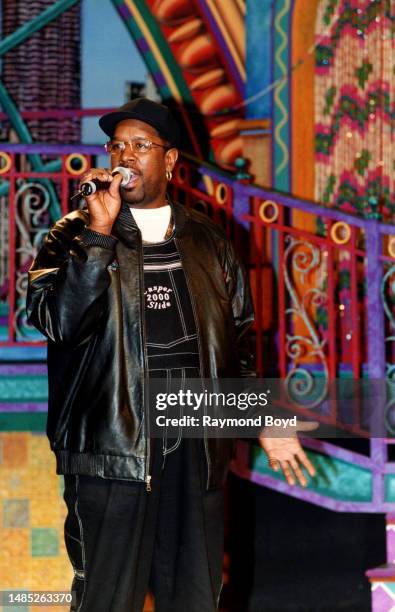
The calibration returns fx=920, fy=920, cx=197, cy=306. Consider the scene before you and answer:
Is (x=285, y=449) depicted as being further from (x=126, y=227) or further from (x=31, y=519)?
(x=31, y=519)

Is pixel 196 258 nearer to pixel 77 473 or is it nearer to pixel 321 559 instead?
pixel 77 473

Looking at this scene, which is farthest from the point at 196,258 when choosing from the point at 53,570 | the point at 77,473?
the point at 53,570

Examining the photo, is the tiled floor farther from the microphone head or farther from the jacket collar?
the microphone head

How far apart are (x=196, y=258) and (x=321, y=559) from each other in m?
1.90

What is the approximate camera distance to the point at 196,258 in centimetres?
248

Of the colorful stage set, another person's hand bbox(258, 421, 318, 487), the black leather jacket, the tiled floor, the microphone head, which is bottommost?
the tiled floor

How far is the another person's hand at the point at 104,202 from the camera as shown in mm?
2166

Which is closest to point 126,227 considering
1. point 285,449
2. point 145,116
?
point 145,116

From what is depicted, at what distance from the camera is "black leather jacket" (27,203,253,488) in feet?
7.16

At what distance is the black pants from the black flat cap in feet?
2.70

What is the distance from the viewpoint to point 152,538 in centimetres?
232

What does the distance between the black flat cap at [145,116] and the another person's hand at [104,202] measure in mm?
273

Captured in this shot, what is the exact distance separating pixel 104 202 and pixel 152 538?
2.79 feet

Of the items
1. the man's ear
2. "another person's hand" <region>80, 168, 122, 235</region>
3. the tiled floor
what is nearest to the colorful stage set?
the tiled floor
